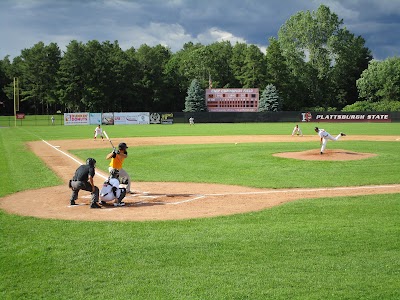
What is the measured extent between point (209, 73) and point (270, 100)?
19468mm

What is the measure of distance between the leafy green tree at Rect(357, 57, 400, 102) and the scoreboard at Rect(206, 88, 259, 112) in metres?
27.5

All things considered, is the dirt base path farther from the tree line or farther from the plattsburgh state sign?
the tree line

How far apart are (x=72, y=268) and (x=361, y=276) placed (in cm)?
438

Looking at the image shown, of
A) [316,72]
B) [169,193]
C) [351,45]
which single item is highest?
[351,45]

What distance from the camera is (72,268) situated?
7031mm

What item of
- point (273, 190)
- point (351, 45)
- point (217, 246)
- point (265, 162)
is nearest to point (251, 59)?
point (351, 45)

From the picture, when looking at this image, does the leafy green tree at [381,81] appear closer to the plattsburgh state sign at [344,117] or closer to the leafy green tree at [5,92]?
the plattsburgh state sign at [344,117]

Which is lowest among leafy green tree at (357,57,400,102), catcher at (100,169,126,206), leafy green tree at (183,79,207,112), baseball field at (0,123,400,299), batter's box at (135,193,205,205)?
batter's box at (135,193,205,205)

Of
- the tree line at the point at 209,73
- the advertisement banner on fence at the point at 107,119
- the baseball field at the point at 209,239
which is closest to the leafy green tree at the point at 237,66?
the tree line at the point at 209,73

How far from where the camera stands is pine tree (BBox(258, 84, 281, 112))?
270 ft

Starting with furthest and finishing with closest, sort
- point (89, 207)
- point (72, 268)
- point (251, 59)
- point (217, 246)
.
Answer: point (251, 59)
point (89, 207)
point (217, 246)
point (72, 268)

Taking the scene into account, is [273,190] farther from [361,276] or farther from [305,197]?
[361,276]

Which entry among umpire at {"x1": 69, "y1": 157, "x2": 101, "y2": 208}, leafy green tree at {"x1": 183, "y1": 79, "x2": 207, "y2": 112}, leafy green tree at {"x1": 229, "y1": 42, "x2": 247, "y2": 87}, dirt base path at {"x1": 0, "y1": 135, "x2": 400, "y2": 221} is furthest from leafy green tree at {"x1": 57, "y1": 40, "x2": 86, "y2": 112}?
umpire at {"x1": 69, "y1": 157, "x2": 101, "y2": 208}

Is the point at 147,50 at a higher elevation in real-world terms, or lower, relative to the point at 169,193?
higher
